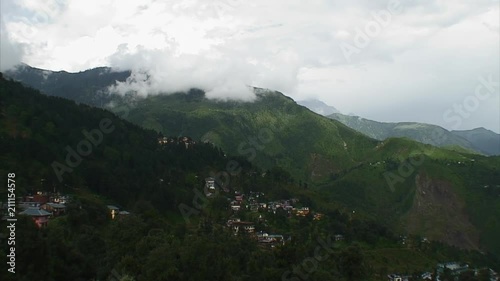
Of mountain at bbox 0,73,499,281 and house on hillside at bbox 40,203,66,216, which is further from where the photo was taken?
house on hillside at bbox 40,203,66,216

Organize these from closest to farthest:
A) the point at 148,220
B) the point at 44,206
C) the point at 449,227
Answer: the point at 148,220 < the point at 44,206 < the point at 449,227

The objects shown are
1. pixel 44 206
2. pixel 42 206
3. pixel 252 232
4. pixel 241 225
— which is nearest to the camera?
pixel 44 206

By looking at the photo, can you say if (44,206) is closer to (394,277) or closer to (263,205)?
(263,205)

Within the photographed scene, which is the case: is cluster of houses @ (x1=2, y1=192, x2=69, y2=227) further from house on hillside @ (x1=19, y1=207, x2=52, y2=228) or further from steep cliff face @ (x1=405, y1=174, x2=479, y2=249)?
steep cliff face @ (x1=405, y1=174, x2=479, y2=249)

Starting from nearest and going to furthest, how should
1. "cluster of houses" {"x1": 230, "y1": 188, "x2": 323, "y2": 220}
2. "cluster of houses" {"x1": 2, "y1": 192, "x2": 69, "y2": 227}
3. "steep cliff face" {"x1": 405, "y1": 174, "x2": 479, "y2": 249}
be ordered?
"cluster of houses" {"x1": 2, "y1": 192, "x2": 69, "y2": 227} < "cluster of houses" {"x1": 230, "y1": 188, "x2": 323, "y2": 220} < "steep cliff face" {"x1": 405, "y1": 174, "x2": 479, "y2": 249}

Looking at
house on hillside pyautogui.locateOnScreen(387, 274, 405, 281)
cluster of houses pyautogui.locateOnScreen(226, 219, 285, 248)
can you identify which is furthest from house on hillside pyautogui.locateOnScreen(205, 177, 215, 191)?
house on hillside pyautogui.locateOnScreen(387, 274, 405, 281)

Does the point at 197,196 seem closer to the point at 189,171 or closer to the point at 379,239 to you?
the point at 189,171

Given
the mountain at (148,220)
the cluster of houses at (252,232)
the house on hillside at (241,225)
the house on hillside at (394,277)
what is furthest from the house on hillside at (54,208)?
the house on hillside at (394,277)

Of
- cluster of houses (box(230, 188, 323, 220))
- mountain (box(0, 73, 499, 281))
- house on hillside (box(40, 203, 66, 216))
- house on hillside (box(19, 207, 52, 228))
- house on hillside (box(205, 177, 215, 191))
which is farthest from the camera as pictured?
house on hillside (box(205, 177, 215, 191))

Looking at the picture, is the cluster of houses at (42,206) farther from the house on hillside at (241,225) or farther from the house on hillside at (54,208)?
the house on hillside at (241,225)

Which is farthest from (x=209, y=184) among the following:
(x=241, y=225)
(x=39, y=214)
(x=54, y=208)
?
(x=39, y=214)

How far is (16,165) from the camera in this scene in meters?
80.8

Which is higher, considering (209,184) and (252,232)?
(209,184)

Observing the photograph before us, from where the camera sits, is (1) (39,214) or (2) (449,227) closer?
(1) (39,214)
